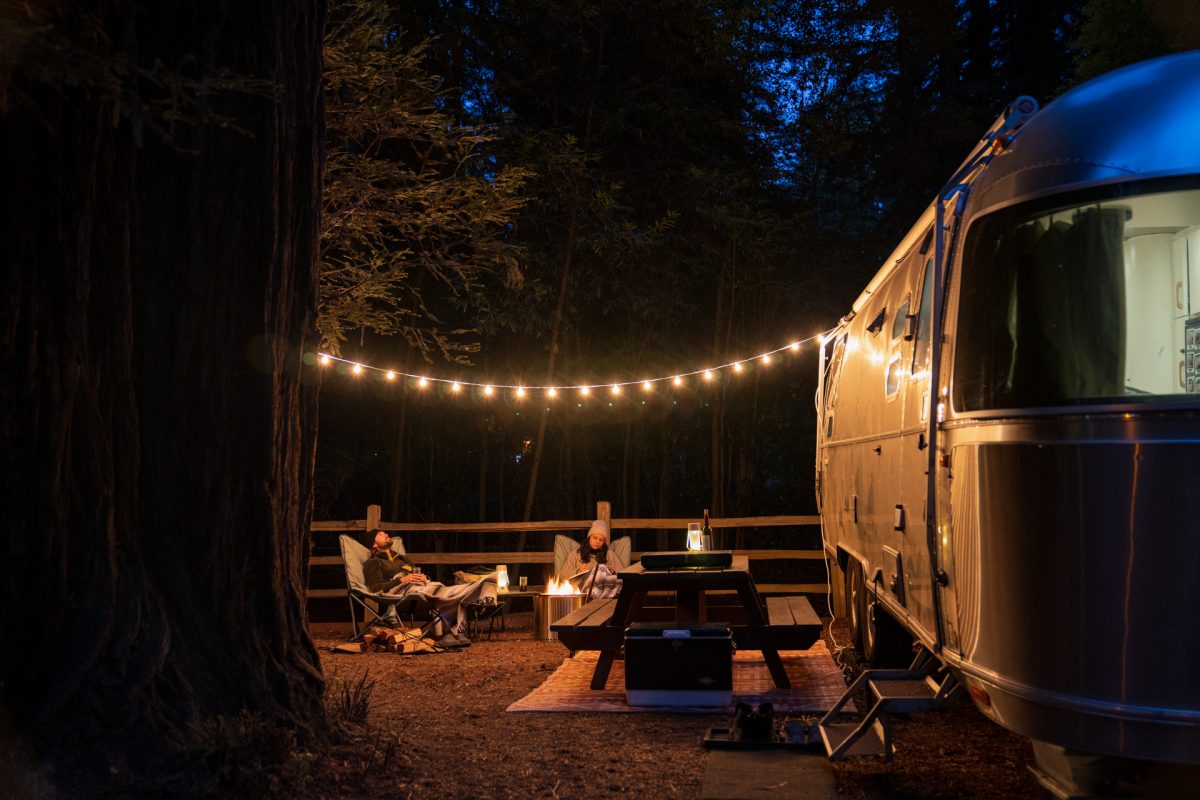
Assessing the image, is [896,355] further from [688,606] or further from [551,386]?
[551,386]

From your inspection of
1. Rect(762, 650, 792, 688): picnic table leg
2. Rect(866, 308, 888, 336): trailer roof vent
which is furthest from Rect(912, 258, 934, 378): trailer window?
Rect(762, 650, 792, 688): picnic table leg

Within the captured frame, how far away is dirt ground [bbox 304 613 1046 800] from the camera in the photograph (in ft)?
13.7

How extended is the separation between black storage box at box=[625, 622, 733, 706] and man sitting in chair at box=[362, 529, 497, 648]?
3269 mm

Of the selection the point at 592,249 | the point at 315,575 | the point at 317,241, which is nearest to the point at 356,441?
the point at 315,575

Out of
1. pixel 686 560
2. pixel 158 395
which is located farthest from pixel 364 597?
pixel 158 395

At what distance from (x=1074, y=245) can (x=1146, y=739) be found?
4.50ft

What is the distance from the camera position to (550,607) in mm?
9133

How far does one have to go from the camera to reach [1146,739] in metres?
2.89

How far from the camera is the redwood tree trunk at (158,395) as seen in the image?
3.66 m

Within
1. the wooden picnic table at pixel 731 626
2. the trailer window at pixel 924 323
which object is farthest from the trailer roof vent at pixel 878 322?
the wooden picnic table at pixel 731 626

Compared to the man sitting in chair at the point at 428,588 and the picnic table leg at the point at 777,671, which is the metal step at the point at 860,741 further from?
the man sitting in chair at the point at 428,588

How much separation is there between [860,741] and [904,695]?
0.41 metres

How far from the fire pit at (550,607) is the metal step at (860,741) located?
465 centimetres

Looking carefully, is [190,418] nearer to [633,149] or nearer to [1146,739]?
[1146,739]
